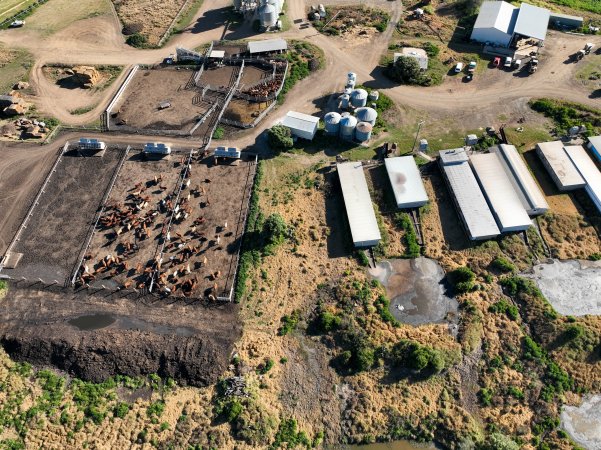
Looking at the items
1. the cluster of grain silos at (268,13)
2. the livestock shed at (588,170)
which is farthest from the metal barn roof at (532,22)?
the cluster of grain silos at (268,13)

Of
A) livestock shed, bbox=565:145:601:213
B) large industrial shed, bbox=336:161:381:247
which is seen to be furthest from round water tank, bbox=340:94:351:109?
livestock shed, bbox=565:145:601:213

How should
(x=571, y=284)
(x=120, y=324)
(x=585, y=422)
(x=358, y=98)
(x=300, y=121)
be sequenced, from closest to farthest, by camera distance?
1. (x=585, y=422)
2. (x=120, y=324)
3. (x=571, y=284)
4. (x=300, y=121)
5. (x=358, y=98)

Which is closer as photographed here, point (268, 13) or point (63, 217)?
point (63, 217)

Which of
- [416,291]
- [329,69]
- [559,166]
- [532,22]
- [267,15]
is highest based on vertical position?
[267,15]

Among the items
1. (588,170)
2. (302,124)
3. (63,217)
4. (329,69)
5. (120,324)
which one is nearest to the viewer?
(120,324)

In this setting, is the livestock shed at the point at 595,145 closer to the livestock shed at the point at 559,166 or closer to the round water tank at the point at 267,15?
the livestock shed at the point at 559,166

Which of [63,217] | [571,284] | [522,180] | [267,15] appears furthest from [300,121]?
[571,284]

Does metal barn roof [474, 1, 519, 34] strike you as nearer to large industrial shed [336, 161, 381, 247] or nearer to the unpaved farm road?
the unpaved farm road

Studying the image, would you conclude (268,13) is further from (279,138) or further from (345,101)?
(279,138)
